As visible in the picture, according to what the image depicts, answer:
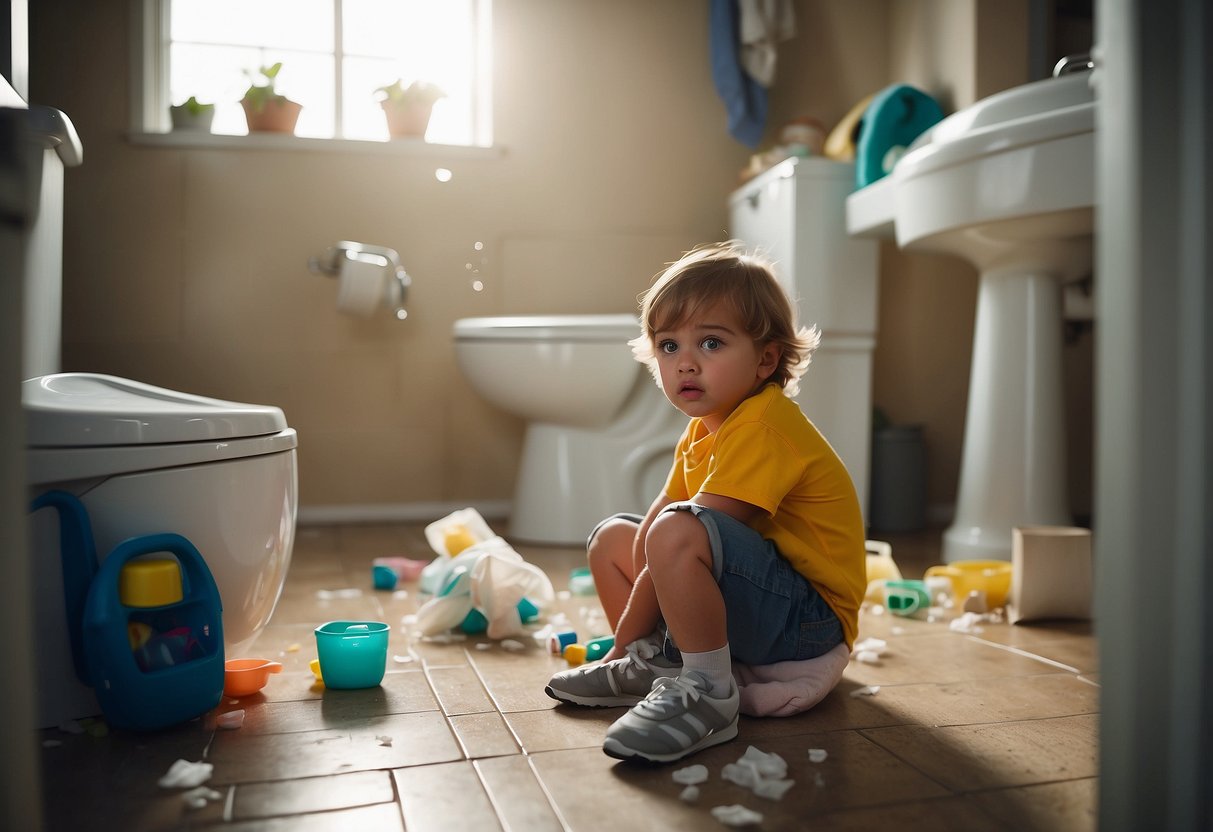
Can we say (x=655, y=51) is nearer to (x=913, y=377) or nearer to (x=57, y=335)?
(x=913, y=377)

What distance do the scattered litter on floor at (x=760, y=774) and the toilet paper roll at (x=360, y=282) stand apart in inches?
65.4

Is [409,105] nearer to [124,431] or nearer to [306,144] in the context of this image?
[306,144]

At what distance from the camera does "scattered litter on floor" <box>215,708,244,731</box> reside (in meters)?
1.04

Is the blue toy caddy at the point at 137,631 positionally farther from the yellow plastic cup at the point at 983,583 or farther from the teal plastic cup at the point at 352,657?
the yellow plastic cup at the point at 983,583

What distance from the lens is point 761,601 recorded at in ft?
3.50

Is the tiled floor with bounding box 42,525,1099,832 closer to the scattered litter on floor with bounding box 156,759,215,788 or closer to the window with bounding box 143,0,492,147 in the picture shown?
the scattered litter on floor with bounding box 156,759,215,788

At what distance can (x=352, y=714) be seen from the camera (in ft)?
3.59

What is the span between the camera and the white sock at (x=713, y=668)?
1.02 meters

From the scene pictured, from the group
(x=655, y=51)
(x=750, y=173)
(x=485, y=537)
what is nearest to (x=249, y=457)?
(x=485, y=537)

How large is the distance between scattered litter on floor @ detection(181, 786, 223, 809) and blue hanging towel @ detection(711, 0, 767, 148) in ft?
7.10

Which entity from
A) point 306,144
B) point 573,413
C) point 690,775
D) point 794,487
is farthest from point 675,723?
point 306,144

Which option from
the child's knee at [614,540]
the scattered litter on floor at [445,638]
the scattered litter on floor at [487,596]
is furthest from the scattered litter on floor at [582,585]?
the child's knee at [614,540]

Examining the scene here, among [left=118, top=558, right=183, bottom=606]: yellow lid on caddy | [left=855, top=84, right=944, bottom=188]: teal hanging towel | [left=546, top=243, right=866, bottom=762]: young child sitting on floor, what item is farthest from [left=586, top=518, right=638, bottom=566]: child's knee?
[left=855, top=84, right=944, bottom=188]: teal hanging towel

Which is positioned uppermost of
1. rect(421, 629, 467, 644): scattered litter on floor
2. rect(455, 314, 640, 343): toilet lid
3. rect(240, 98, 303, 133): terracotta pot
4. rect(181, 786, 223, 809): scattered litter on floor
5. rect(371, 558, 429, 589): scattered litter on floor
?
rect(240, 98, 303, 133): terracotta pot
